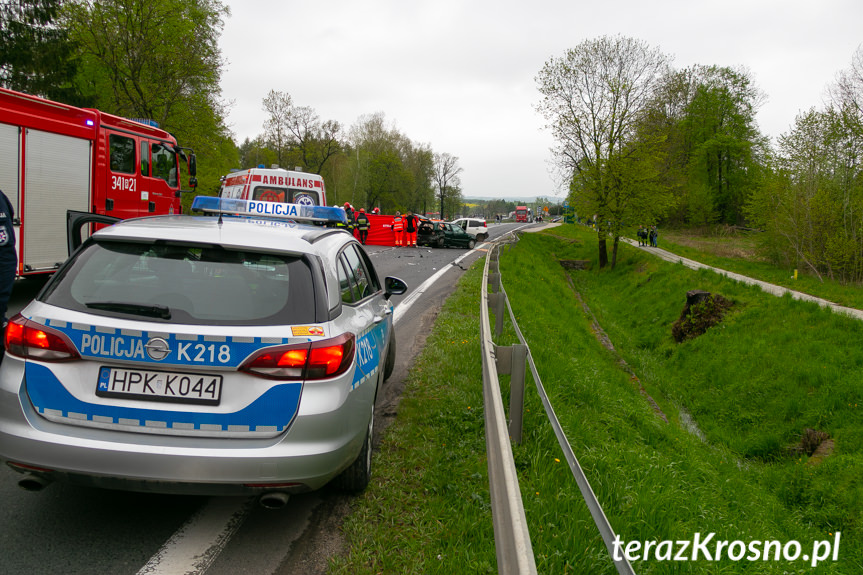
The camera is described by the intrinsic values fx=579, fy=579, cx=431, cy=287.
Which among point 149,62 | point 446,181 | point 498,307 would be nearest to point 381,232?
point 149,62

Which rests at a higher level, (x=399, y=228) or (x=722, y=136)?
(x=722, y=136)

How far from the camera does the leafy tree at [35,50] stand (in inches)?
1038

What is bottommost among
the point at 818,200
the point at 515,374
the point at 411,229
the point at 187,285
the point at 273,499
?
the point at 273,499

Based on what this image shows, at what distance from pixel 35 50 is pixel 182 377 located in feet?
103

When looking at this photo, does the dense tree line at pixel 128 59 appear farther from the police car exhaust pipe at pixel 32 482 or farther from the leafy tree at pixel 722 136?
the leafy tree at pixel 722 136

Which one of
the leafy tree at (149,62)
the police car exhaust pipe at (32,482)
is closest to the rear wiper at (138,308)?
the police car exhaust pipe at (32,482)

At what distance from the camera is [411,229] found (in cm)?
3103

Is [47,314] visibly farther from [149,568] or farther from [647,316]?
[647,316]

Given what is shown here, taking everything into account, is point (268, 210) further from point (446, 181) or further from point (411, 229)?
point (446, 181)

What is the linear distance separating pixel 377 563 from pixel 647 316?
63.8 feet

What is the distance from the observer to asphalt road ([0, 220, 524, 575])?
266 centimetres

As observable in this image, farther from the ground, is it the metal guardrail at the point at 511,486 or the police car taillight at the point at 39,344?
the police car taillight at the point at 39,344

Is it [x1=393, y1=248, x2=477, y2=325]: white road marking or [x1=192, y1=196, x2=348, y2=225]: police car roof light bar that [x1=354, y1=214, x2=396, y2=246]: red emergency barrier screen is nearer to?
[x1=393, y1=248, x2=477, y2=325]: white road marking

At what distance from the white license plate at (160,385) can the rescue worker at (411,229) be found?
28260 mm
